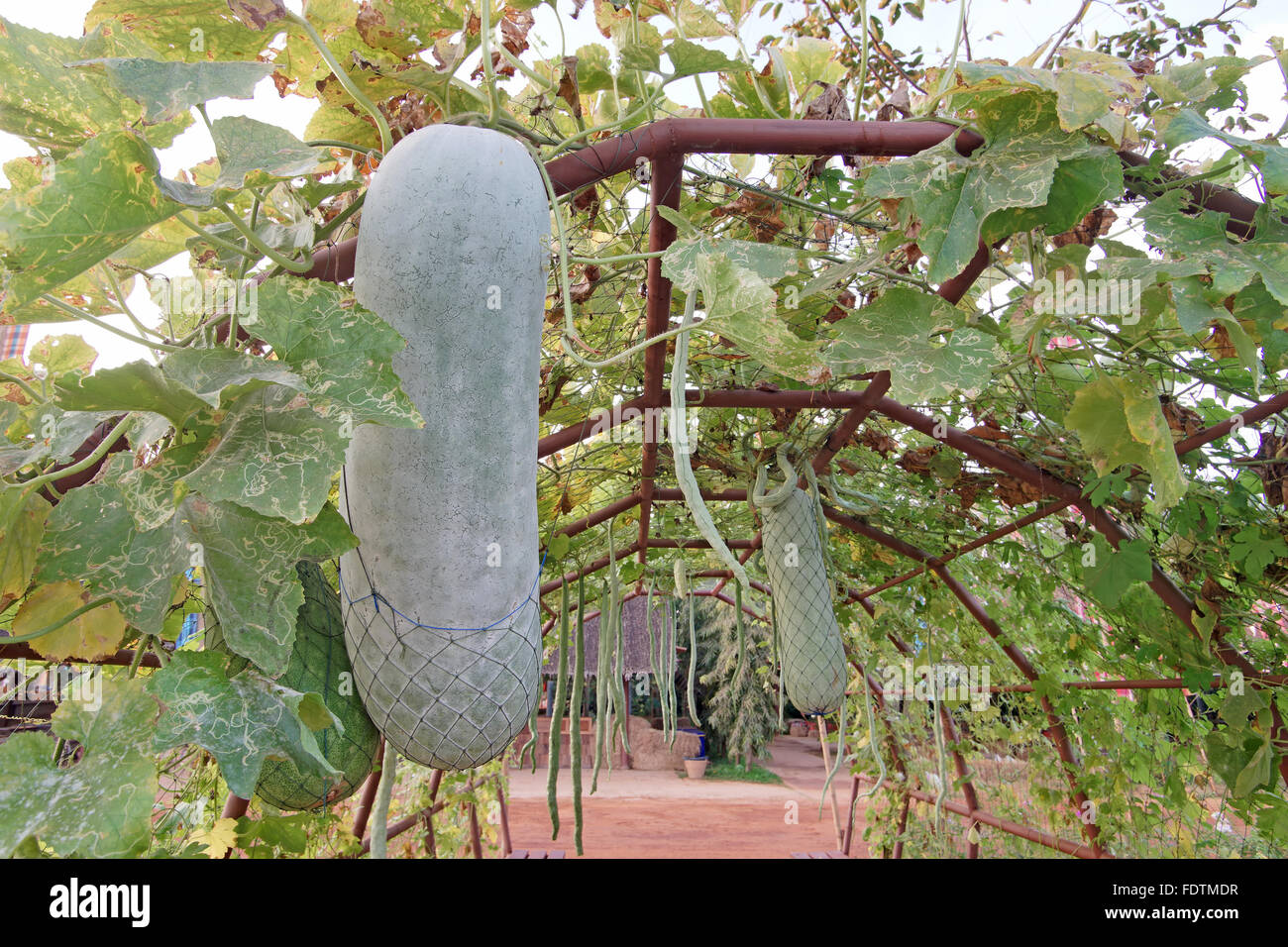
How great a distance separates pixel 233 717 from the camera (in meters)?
0.62

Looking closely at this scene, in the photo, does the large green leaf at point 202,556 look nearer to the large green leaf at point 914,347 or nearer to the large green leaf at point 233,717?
the large green leaf at point 233,717

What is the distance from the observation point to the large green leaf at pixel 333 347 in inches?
24.7

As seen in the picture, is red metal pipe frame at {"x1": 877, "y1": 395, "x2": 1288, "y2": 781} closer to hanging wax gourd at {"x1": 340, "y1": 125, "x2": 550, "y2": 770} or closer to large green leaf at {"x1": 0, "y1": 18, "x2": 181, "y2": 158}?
hanging wax gourd at {"x1": 340, "y1": 125, "x2": 550, "y2": 770}

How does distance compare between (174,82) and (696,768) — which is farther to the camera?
(696,768)

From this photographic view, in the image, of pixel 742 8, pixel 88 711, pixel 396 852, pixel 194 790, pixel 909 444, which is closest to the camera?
pixel 88 711

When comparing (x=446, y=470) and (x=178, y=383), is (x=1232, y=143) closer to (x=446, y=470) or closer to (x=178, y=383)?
(x=446, y=470)

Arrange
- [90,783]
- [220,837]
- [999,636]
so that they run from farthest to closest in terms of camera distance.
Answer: [999,636] < [220,837] < [90,783]

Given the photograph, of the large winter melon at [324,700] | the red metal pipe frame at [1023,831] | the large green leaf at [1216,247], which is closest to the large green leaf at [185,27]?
the large winter melon at [324,700]

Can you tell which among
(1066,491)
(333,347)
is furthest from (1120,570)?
(333,347)

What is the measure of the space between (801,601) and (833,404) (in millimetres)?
764
